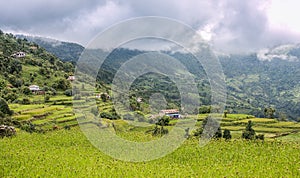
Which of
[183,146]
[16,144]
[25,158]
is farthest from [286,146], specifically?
[16,144]

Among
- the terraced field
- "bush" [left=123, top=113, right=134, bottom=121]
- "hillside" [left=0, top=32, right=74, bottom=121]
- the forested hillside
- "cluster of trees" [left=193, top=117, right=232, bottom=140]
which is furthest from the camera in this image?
the forested hillside

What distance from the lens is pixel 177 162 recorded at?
11922mm

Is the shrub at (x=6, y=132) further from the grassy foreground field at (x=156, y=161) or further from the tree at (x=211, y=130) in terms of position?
the tree at (x=211, y=130)

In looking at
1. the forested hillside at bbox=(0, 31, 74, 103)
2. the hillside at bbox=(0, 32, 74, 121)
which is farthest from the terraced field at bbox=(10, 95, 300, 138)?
the forested hillside at bbox=(0, 31, 74, 103)

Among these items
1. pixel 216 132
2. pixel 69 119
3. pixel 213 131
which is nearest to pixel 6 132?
pixel 213 131

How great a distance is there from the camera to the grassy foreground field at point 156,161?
9766 mm

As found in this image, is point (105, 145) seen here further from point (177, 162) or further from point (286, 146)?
point (286, 146)

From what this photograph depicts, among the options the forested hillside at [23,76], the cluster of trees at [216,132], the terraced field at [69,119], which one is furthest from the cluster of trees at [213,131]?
the forested hillside at [23,76]

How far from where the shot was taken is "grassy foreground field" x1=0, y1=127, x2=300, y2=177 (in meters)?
9.77

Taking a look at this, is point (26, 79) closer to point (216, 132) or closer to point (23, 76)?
point (23, 76)

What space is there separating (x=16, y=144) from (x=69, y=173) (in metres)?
5.19

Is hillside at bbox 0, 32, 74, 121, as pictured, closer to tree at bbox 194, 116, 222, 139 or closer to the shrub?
the shrub

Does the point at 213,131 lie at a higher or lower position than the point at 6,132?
higher

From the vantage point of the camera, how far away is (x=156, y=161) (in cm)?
1190
